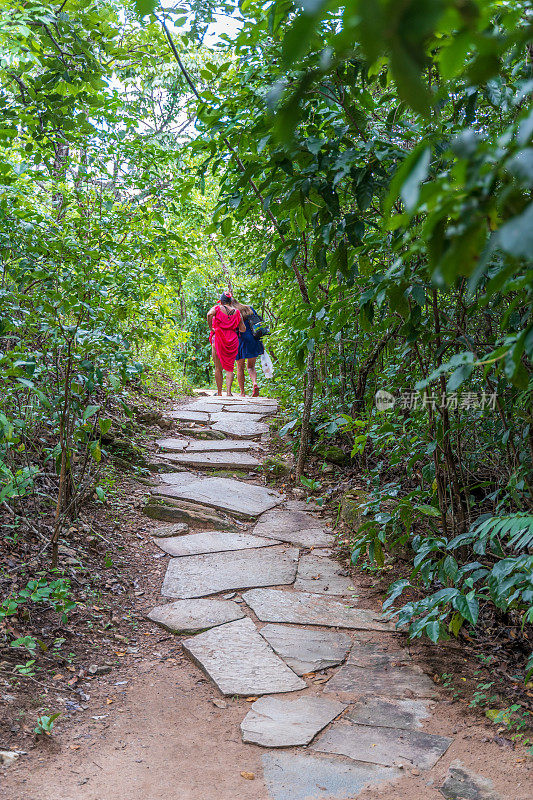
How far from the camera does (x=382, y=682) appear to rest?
2578 millimetres

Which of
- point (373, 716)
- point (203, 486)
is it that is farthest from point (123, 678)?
point (203, 486)

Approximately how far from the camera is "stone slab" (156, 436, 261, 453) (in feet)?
19.9

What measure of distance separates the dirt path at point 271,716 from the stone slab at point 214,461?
6.22ft

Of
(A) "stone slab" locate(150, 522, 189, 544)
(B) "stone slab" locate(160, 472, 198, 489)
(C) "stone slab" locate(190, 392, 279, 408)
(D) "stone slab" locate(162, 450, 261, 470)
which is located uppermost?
(C) "stone slab" locate(190, 392, 279, 408)

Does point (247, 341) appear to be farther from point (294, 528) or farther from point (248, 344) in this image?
point (294, 528)

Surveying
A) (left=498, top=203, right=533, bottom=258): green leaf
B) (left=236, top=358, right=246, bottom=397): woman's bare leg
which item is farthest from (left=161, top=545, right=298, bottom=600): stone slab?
(left=236, top=358, right=246, bottom=397): woman's bare leg

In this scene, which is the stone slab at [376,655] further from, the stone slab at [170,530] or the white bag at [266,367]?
the white bag at [266,367]

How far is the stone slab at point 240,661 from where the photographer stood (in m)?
2.56

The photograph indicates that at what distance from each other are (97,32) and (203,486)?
321 centimetres

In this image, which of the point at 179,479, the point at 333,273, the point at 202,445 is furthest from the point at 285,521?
the point at 333,273

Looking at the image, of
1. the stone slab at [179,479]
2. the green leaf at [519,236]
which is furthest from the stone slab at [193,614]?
the green leaf at [519,236]

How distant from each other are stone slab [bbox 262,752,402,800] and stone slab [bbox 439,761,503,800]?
155 millimetres

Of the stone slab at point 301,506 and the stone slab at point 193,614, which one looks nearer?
the stone slab at point 193,614

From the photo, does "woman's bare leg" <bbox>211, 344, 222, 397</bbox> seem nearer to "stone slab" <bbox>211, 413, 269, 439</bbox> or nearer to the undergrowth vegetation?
"stone slab" <bbox>211, 413, 269, 439</bbox>
